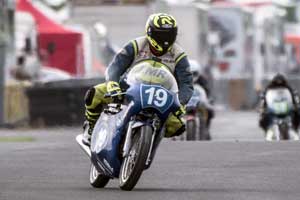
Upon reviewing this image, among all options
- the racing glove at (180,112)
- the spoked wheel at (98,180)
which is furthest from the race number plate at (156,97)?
the spoked wheel at (98,180)

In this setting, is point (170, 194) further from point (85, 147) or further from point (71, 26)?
point (71, 26)

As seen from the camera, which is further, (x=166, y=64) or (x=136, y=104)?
(x=166, y=64)

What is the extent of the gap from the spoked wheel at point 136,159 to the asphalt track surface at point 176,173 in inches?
4.0

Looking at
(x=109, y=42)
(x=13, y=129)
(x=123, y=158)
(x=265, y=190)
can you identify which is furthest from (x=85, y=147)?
(x=109, y=42)

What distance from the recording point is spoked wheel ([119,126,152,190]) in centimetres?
1163

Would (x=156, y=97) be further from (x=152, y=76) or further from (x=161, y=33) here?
(x=161, y=33)

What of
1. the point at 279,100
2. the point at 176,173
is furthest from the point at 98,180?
the point at 279,100

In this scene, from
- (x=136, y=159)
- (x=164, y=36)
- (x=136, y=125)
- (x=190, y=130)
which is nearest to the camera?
(x=136, y=159)

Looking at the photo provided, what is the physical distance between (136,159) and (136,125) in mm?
330

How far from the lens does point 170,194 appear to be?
11.6 meters

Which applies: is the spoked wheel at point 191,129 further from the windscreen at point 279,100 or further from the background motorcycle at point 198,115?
the windscreen at point 279,100

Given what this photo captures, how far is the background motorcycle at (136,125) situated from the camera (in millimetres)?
11742

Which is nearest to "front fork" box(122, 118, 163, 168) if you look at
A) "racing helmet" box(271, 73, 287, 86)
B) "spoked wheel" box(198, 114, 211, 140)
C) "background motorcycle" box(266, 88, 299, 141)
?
"spoked wheel" box(198, 114, 211, 140)

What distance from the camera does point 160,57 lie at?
1244cm
